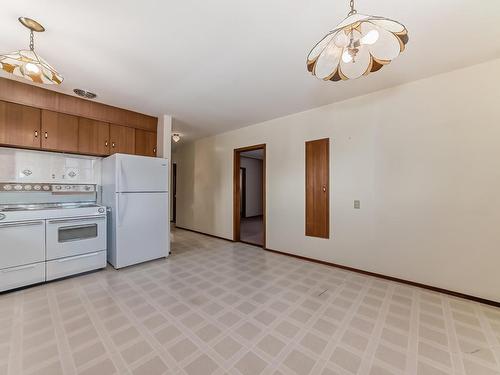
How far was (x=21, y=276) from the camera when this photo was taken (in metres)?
2.40

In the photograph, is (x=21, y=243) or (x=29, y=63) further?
(x=21, y=243)

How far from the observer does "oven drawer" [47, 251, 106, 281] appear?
2.61 meters

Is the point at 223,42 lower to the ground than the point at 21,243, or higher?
higher

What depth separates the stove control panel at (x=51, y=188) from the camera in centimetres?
273

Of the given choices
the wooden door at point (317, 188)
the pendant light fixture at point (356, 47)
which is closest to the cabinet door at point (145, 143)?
the wooden door at point (317, 188)

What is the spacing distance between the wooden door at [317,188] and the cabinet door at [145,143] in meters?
2.80

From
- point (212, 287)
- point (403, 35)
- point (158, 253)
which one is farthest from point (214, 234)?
point (403, 35)

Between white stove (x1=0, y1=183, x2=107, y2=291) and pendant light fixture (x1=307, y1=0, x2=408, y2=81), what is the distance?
3344mm

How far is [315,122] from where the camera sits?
3461 mm

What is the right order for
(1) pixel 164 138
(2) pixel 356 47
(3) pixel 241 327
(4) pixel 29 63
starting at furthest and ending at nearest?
(1) pixel 164 138
(3) pixel 241 327
(4) pixel 29 63
(2) pixel 356 47

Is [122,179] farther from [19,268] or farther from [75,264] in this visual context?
[19,268]

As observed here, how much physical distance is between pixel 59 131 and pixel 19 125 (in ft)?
1.23

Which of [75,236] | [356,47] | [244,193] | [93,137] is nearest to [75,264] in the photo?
[75,236]

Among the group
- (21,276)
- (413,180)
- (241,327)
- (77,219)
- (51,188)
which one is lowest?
(241,327)
